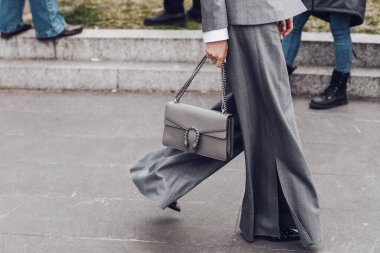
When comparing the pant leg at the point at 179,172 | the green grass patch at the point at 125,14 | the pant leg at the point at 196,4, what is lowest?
the pant leg at the point at 179,172

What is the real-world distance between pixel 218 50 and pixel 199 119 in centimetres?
34

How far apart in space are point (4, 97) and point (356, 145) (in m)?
3.04

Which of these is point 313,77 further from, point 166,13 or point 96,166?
point 96,166

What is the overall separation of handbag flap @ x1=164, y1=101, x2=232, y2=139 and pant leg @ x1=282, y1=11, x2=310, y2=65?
2.34 m

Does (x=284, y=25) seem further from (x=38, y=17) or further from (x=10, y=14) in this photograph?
(x=10, y=14)

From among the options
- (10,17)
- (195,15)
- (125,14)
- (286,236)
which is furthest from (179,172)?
(125,14)

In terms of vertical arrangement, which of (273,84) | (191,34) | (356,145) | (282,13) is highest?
(282,13)

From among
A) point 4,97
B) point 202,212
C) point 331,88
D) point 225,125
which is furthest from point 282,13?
point 4,97

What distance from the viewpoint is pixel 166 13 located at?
6.47 meters

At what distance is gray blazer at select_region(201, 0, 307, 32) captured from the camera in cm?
299

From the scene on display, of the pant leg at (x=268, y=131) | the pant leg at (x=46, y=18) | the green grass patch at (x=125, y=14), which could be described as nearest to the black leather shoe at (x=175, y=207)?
the pant leg at (x=268, y=131)

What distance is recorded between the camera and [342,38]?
5.18 m

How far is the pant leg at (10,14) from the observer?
599 cm

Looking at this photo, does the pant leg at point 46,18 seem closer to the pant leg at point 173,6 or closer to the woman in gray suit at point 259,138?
the pant leg at point 173,6
